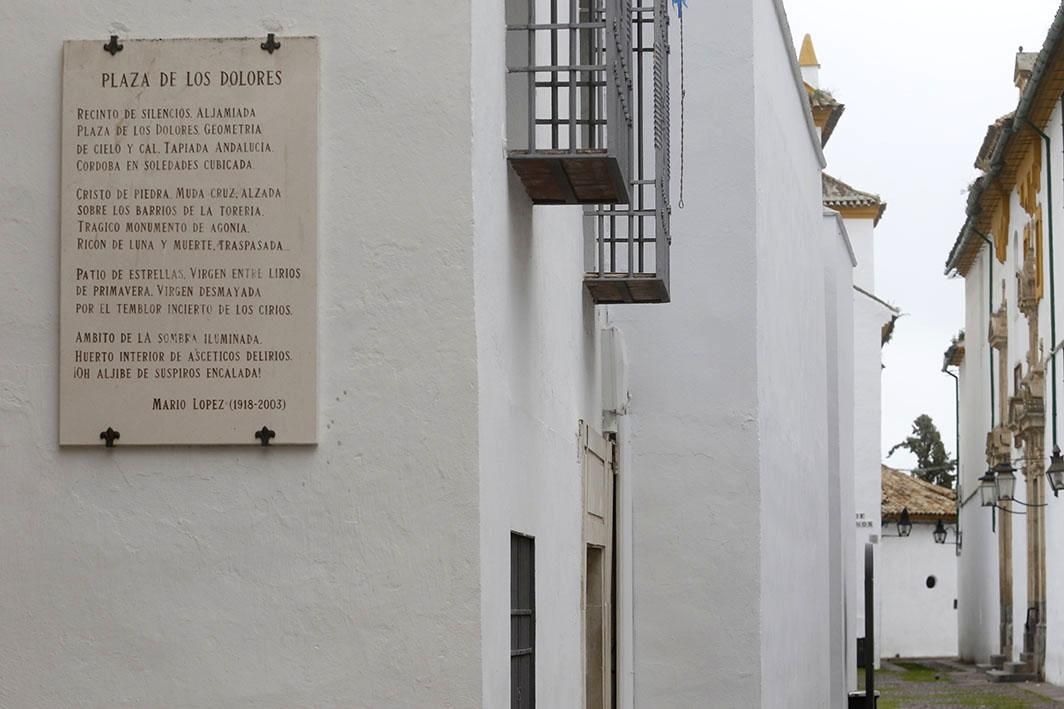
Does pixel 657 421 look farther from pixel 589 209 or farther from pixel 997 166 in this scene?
pixel 997 166

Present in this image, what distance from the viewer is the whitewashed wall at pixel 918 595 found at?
197 ft

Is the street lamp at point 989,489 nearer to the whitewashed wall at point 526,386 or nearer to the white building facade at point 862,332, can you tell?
the white building facade at point 862,332

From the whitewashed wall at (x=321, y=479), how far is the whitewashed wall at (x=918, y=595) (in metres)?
54.9

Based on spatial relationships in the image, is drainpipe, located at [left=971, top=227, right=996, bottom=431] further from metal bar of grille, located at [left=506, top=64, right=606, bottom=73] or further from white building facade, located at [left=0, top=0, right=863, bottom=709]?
white building facade, located at [left=0, top=0, right=863, bottom=709]

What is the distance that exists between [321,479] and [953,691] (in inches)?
1225

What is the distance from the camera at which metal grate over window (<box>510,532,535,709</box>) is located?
7242 millimetres

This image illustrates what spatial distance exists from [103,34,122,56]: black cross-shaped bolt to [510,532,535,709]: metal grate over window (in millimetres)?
2257

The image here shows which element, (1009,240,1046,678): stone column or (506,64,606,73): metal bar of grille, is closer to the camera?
(506,64,606,73): metal bar of grille

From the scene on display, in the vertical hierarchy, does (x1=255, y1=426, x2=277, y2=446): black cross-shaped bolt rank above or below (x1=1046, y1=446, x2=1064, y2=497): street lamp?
below

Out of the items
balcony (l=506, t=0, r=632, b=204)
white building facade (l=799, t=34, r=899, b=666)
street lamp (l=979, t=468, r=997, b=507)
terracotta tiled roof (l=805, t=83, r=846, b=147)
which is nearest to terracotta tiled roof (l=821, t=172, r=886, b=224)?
white building facade (l=799, t=34, r=899, b=666)

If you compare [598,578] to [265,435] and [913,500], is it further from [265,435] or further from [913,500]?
[913,500]

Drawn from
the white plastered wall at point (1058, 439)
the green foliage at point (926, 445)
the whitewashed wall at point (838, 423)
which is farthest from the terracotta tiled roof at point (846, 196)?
the green foliage at point (926, 445)

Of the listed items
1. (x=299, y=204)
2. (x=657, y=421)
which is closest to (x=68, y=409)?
(x=299, y=204)

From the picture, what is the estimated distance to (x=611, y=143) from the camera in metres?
6.99
